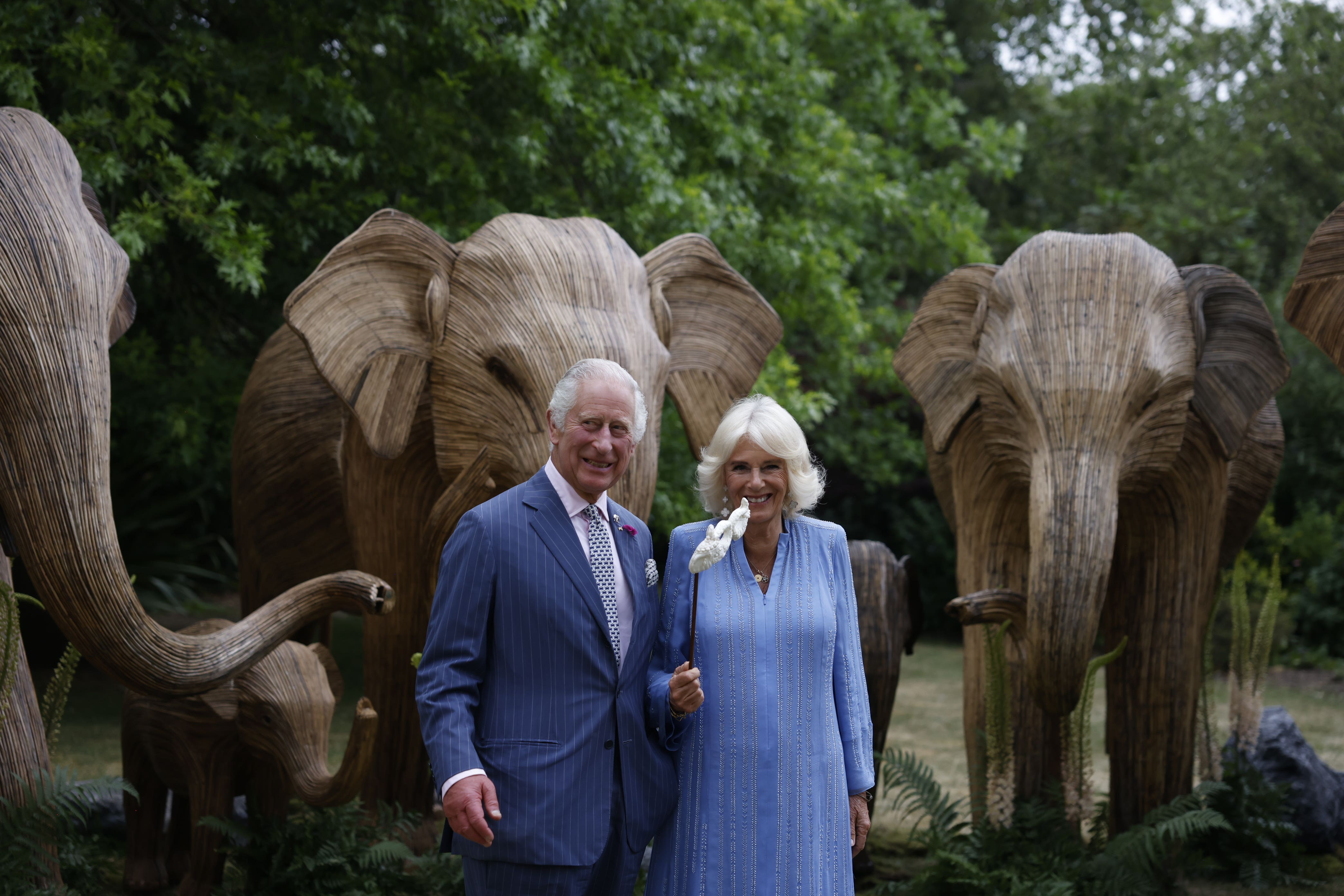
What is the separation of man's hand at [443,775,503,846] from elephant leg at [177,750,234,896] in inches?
90.3

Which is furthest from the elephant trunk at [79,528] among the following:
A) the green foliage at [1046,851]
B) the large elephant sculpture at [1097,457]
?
the green foliage at [1046,851]

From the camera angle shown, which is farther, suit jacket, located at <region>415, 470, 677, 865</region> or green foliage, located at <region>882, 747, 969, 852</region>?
green foliage, located at <region>882, 747, 969, 852</region>

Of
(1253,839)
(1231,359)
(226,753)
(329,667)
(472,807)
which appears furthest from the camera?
(1253,839)

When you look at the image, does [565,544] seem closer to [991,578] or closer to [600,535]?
[600,535]

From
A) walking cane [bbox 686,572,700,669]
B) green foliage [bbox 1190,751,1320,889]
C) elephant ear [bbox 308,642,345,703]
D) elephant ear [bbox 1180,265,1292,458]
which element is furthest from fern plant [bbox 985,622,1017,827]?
elephant ear [bbox 308,642,345,703]

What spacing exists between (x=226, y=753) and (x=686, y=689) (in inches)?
101

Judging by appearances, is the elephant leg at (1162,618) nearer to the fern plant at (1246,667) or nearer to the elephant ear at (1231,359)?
the elephant ear at (1231,359)

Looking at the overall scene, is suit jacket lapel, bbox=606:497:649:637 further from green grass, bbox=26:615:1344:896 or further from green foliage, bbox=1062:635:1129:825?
green grass, bbox=26:615:1344:896

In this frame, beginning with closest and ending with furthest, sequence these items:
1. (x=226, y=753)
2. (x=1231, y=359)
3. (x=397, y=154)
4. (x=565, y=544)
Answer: (x=565, y=544), (x=226, y=753), (x=1231, y=359), (x=397, y=154)

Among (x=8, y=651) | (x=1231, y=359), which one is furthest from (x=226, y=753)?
(x=1231, y=359)

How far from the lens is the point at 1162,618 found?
17.2ft

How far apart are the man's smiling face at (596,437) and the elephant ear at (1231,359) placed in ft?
9.10

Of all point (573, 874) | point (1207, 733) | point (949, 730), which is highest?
point (573, 874)

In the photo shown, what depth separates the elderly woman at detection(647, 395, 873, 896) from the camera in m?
3.10
